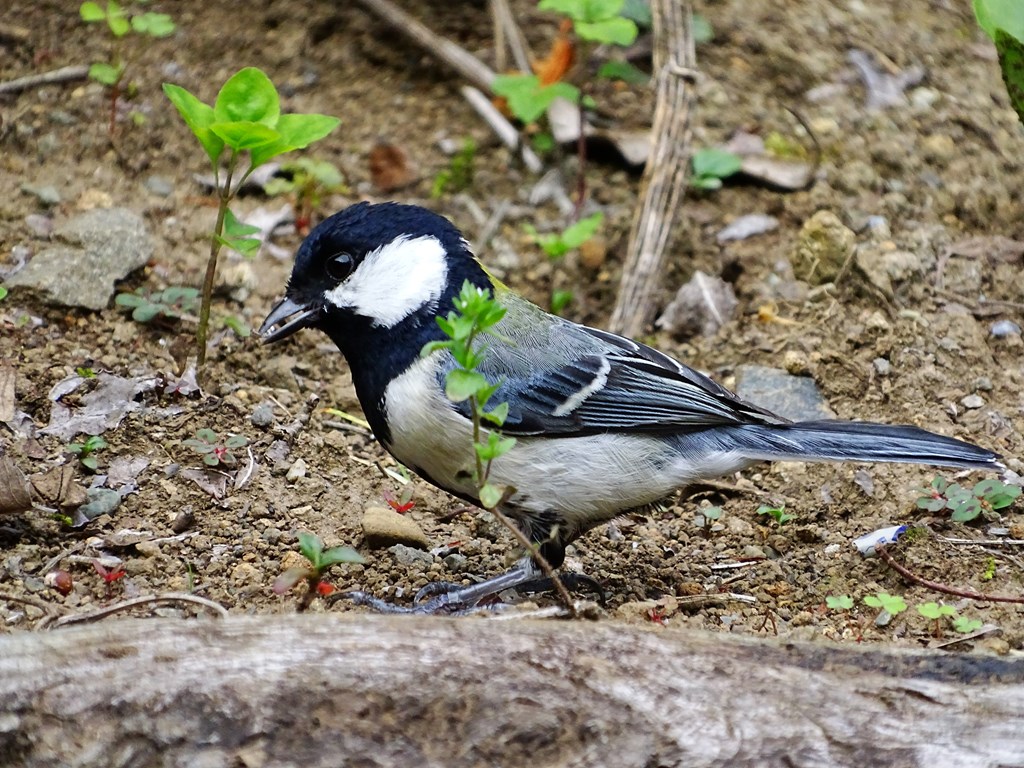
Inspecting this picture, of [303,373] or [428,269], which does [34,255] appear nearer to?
[303,373]

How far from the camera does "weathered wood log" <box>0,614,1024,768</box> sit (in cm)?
235

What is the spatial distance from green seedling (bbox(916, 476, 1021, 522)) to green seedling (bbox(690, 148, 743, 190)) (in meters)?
2.15

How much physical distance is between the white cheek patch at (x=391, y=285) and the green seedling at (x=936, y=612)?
1717 mm

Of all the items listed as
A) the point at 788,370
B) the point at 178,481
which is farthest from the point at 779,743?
the point at 788,370

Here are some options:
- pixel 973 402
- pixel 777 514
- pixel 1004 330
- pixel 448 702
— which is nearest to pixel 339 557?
pixel 448 702

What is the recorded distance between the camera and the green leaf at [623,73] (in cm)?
626

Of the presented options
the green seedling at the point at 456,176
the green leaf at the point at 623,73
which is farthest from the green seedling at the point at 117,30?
the green leaf at the point at 623,73

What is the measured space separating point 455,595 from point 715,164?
302 centimetres

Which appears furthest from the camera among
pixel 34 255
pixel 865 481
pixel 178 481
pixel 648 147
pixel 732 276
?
pixel 648 147

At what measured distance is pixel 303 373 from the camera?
4.83m

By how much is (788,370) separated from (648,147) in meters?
1.66

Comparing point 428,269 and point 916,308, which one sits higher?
point 428,269

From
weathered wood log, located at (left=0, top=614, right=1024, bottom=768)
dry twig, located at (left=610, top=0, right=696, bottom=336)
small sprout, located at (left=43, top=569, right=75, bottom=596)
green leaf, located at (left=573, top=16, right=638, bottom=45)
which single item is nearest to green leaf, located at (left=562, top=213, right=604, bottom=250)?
dry twig, located at (left=610, top=0, right=696, bottom=336)

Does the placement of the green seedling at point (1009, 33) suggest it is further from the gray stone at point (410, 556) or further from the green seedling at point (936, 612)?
the gray stone at point (410, 556)
